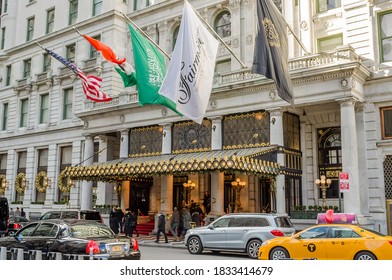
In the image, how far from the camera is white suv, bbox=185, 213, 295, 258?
55.2 feet

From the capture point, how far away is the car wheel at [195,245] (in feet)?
60.3

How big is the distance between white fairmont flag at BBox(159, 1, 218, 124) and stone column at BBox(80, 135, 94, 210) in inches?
659

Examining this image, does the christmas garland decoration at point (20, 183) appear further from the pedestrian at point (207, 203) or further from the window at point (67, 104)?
the pedestrian at point (207, 203)

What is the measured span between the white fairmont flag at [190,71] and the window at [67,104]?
22445 millimetres

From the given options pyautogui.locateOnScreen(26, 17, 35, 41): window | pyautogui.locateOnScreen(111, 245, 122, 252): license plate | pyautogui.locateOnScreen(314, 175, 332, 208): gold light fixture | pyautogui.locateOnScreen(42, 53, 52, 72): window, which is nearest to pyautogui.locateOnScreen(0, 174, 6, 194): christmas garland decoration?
pyautogui.locateOnScreen(42, 53, 52, 72): window

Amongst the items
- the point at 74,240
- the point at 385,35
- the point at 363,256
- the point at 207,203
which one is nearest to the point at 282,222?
the point at 363,256

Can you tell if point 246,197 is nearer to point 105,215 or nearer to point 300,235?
point 105,215

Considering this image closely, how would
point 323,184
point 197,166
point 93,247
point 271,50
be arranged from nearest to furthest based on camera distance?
point 93,247, point 271,50, point 197,166, point 323,184

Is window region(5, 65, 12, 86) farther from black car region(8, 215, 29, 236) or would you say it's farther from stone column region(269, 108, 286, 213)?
stone column region(269, 108, 286, 213)

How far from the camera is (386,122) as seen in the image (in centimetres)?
2266

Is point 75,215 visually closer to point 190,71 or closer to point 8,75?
point 190,71

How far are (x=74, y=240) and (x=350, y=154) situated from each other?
1413 cm

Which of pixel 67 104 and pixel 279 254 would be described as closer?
pixel 279 254

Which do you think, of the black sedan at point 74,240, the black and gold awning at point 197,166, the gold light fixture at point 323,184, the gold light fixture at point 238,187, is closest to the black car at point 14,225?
the black and gold awning at point 197,166
